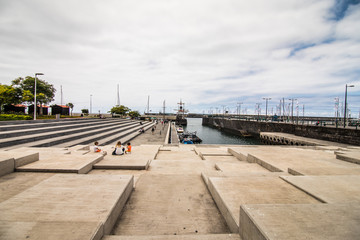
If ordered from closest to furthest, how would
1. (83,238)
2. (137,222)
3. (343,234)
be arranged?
(343,234) → (83,238) → (137,222)

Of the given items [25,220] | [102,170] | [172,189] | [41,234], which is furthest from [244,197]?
[102,170]

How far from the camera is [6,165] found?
5.40 metres

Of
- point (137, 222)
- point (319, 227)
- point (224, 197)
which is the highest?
point (319, 227)

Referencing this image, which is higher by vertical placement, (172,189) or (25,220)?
(25,220)

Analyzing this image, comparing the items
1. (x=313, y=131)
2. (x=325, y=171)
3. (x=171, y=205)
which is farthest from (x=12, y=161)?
(x=313, y=131)

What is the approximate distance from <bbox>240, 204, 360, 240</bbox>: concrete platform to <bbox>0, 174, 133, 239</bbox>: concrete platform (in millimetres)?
2465

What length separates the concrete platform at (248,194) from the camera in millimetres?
3511

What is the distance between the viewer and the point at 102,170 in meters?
6.88

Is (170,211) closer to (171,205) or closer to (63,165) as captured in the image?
(171,205)

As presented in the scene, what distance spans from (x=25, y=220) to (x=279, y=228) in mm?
4209

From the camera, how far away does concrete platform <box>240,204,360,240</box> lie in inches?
90.0

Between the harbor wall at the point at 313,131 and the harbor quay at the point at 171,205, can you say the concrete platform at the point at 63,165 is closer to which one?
the harbor quay at the point at 171,205

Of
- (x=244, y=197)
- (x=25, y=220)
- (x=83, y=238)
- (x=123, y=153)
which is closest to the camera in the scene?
(x=83, y=238)

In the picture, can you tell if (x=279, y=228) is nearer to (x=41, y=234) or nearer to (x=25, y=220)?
(x=41, y=234)
